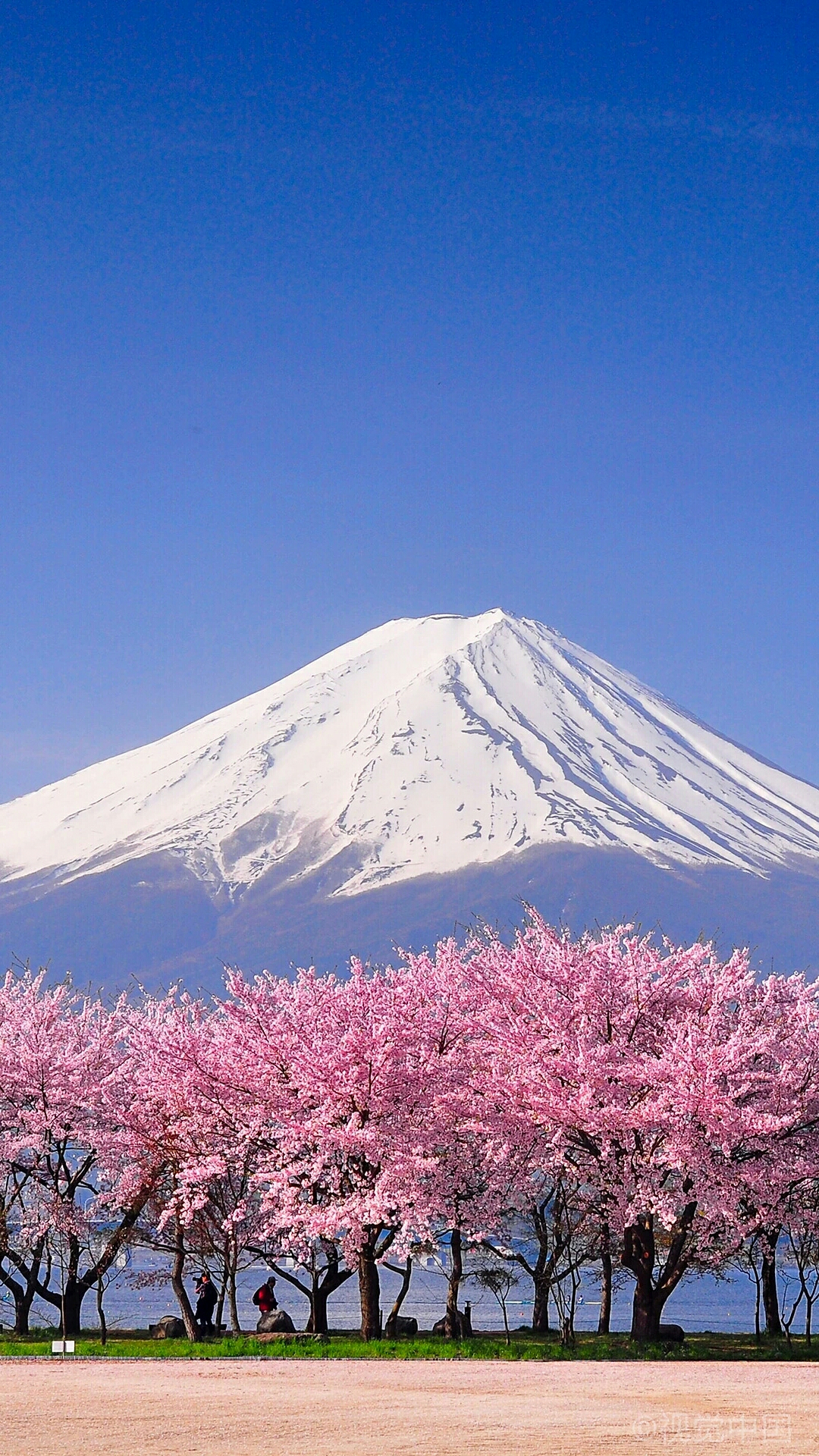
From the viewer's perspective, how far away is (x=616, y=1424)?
13.6 metres

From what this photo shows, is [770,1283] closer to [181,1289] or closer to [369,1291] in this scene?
[369,1291]

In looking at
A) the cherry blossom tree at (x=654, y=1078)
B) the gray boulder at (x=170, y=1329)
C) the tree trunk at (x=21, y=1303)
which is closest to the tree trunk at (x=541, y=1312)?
the cherry blossom tree at (x=654, y=1078)

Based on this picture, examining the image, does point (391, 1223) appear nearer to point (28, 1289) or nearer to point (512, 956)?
point (512, 956)

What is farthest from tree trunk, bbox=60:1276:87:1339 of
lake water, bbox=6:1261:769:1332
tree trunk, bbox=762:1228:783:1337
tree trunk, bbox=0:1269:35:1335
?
tree trunk, bbox=762:1228:783:1337

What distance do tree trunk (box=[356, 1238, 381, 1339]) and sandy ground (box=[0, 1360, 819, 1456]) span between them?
13.3ft

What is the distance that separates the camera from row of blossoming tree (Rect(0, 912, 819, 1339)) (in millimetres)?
24344

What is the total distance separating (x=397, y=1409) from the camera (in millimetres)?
15000

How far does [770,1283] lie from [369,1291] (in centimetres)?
906

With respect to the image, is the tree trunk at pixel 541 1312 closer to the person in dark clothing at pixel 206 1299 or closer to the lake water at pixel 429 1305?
the person in dark clothing at pixel 206 1299

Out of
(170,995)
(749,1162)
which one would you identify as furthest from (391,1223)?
(170,995)

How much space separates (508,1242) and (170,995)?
33.1 feet

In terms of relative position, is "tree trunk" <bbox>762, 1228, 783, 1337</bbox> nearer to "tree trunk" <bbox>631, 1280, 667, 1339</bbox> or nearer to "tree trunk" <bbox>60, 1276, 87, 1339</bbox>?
"tree trunk" <bbox>631, 1280, 667, 1339</bbox>

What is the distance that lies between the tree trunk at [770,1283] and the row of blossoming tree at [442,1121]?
0.39ft

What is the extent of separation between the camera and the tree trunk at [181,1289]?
971 inches
